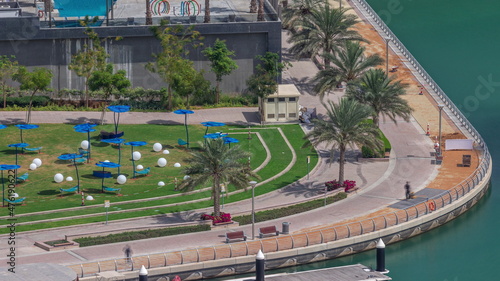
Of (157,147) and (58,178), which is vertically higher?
(157,147)

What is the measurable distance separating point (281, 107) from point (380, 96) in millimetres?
13827

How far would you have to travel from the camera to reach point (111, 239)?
8794 centimetres

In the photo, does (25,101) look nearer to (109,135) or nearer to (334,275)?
(109,135)

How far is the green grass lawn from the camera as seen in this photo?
9462 centimetres

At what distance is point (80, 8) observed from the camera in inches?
4870

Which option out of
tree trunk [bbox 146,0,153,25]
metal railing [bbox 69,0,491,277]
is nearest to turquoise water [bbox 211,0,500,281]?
metal railing [bbox 69,0,491,277]

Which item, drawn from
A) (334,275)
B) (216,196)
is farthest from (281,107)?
(334,275)

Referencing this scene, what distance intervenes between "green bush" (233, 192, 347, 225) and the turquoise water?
658 cm

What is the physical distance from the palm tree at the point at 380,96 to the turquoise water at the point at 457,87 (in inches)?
403

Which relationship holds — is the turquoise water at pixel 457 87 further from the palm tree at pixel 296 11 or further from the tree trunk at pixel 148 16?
the tree trunk at pixel 148 16

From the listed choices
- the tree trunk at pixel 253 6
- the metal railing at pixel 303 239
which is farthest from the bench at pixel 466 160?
the tree trunk at pixel 253 6

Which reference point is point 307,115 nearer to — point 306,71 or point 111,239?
point 306,71

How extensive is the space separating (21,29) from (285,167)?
102ft

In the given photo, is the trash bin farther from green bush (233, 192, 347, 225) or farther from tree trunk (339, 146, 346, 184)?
tree trunk (339, 146, 346, 184)
